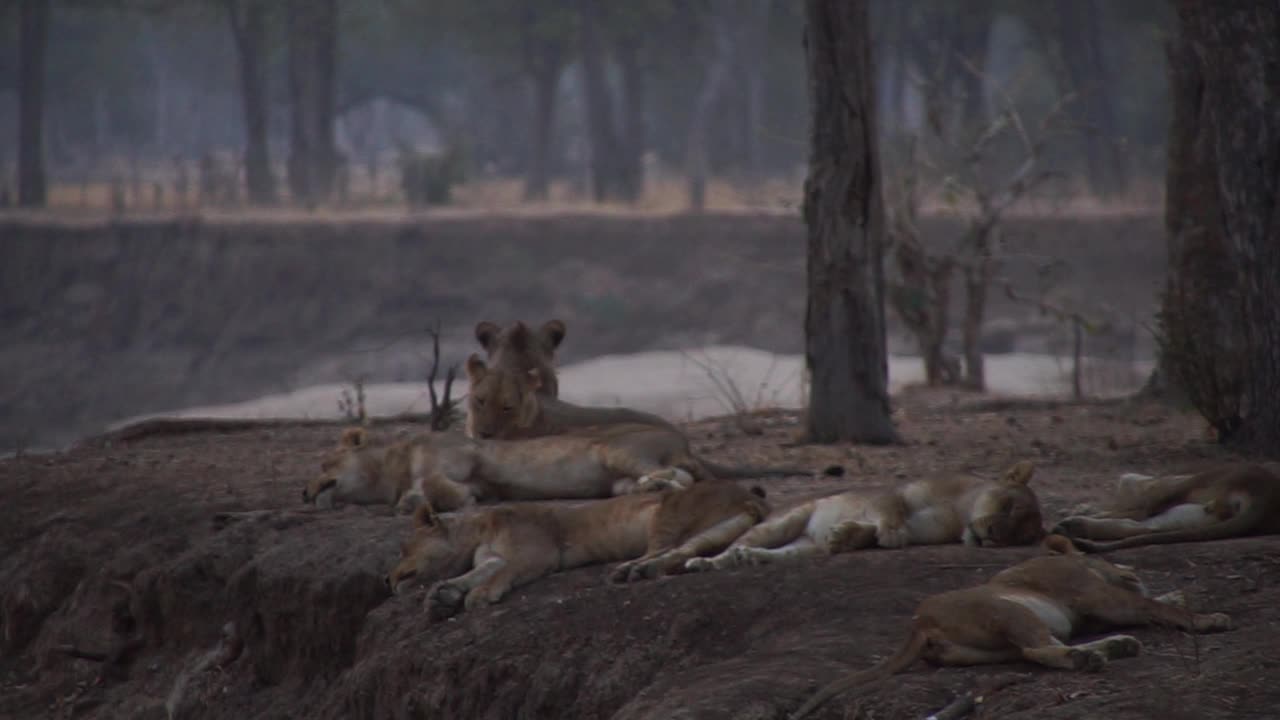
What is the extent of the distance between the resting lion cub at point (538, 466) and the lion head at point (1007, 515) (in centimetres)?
161

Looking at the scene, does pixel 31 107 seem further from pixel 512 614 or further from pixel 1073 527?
pixel 1073 527

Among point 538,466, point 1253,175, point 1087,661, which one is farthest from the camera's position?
point 1253,175

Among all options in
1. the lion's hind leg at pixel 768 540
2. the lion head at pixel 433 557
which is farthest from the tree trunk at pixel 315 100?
the lion's hind leg at pixel 768 540

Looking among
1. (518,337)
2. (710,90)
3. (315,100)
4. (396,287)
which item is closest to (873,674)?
(518,337)

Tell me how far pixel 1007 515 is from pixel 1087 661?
1.70m

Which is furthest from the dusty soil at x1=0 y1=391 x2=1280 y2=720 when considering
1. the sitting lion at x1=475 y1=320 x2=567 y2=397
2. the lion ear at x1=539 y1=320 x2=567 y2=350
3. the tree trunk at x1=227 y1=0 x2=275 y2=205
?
the tree trunk at x1=227 y1=0 x2=275 y2=205

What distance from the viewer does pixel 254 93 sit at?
43.2 m

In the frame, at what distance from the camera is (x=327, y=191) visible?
139ft

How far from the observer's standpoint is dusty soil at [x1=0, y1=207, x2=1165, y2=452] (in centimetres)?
3288

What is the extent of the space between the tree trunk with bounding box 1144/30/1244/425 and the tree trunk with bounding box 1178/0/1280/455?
0.26 meters

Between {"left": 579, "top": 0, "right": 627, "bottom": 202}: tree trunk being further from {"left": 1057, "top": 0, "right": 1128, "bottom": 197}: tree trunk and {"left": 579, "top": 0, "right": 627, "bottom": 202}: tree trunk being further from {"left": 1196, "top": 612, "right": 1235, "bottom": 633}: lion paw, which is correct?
{"left": 1196, "top": 612, "right": 1235, "bottom": 633}: lion paw

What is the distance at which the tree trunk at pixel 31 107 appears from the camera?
1594 inches

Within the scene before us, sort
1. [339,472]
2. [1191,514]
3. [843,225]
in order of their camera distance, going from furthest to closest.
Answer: [843,225] < [339,472] < [1191,514]

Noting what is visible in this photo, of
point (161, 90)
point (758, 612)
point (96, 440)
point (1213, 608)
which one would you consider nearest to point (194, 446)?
point (96, 440)
